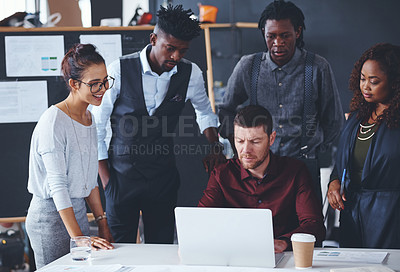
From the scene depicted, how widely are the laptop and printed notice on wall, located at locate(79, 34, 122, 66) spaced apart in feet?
5.98

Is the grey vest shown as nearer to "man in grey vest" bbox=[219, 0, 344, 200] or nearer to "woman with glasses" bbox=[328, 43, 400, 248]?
"man in grey vest" bbox=[219, 0, 344, 200]

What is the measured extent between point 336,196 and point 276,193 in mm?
355

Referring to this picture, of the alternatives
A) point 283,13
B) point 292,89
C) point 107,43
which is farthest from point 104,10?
point 292,89

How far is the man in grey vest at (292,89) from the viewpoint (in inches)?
105

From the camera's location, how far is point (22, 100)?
3248 mm

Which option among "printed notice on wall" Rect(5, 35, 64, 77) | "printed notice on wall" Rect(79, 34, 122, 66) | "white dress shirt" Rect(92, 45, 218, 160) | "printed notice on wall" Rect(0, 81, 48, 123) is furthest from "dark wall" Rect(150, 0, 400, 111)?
"white dress shirt" Rect(92, 45, 218, 160)

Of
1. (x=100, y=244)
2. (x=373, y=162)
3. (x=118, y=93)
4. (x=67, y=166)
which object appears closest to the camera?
(x=100, y=244)

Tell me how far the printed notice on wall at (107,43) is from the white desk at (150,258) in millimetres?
1597

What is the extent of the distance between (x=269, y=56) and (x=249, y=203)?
35.5 inches

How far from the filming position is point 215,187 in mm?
2273

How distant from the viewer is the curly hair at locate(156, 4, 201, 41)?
2.56m

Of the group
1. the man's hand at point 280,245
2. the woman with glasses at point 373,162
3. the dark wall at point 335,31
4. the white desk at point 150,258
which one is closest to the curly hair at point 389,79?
the woman with glasses at point 373,162

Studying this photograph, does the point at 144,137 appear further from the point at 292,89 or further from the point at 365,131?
the point at 365,131

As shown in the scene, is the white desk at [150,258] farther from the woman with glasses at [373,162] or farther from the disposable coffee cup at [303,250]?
the woman with glasses at [373,162]
